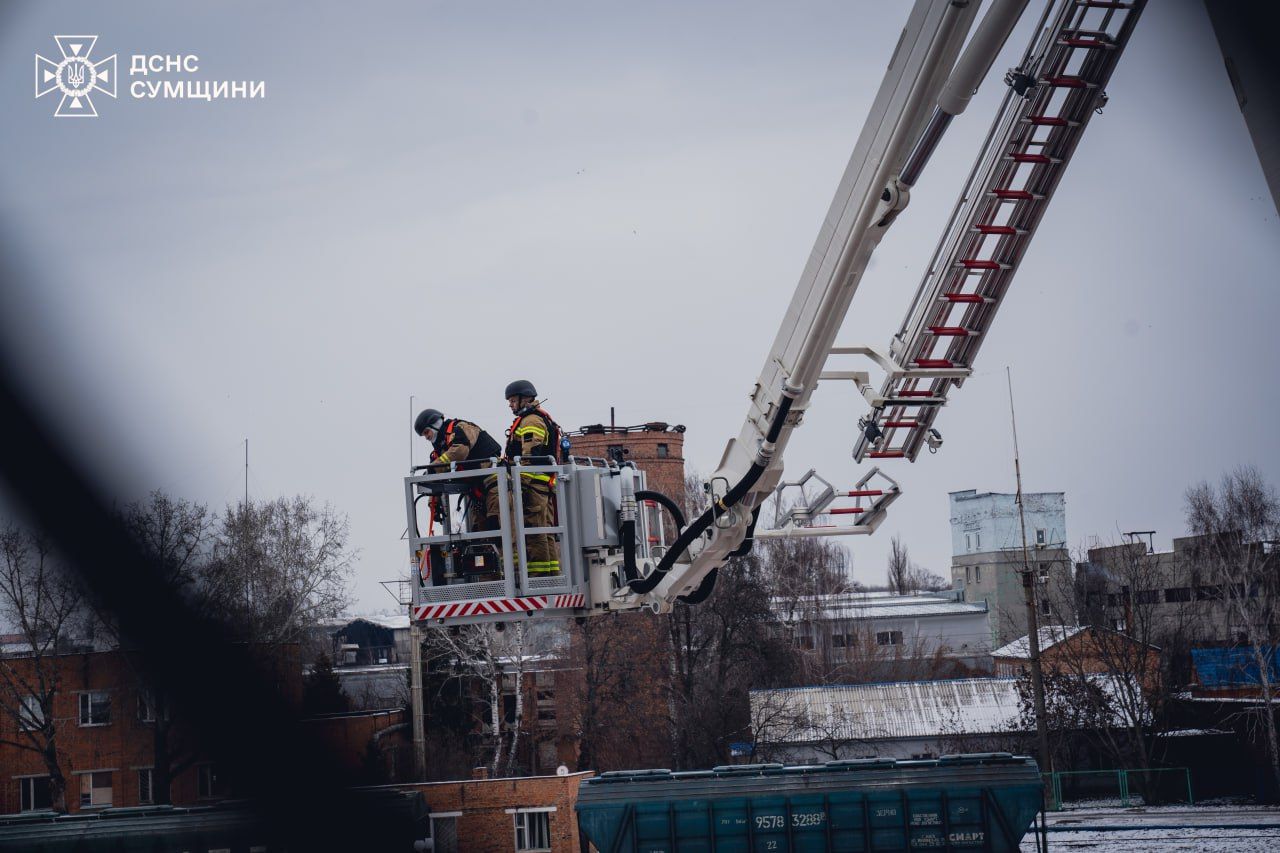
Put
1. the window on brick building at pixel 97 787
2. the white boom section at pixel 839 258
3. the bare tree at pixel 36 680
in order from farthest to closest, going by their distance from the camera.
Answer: the window on brick building at pixel 97 787, the bare tree at pixel 36 680, the white boom section at pixel 839 258

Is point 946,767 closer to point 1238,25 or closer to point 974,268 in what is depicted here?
point 974,268

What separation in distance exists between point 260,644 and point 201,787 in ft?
20.3

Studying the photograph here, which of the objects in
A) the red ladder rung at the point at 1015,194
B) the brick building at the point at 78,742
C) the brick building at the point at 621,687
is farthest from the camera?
the brick building at the point at 621,687

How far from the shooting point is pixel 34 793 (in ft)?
112

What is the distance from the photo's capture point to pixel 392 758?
33.2m

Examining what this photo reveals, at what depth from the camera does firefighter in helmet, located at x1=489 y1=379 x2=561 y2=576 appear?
9.66 metres

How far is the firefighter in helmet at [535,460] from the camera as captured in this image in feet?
31.7

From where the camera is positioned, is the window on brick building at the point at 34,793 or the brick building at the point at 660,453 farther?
the brick building at the point at 660,453

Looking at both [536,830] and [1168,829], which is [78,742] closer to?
[536,830]

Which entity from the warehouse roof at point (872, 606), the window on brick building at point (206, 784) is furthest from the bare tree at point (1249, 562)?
the window on brick building at point (206, 784)

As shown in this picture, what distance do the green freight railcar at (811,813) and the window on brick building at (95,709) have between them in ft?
61.4

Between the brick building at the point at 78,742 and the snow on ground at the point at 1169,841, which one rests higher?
the brick building at the point at 78,742

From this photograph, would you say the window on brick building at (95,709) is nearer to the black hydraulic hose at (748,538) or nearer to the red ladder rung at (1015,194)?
the black hydraulic hose at (748,538)

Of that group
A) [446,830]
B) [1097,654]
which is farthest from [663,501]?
[1097,654]
